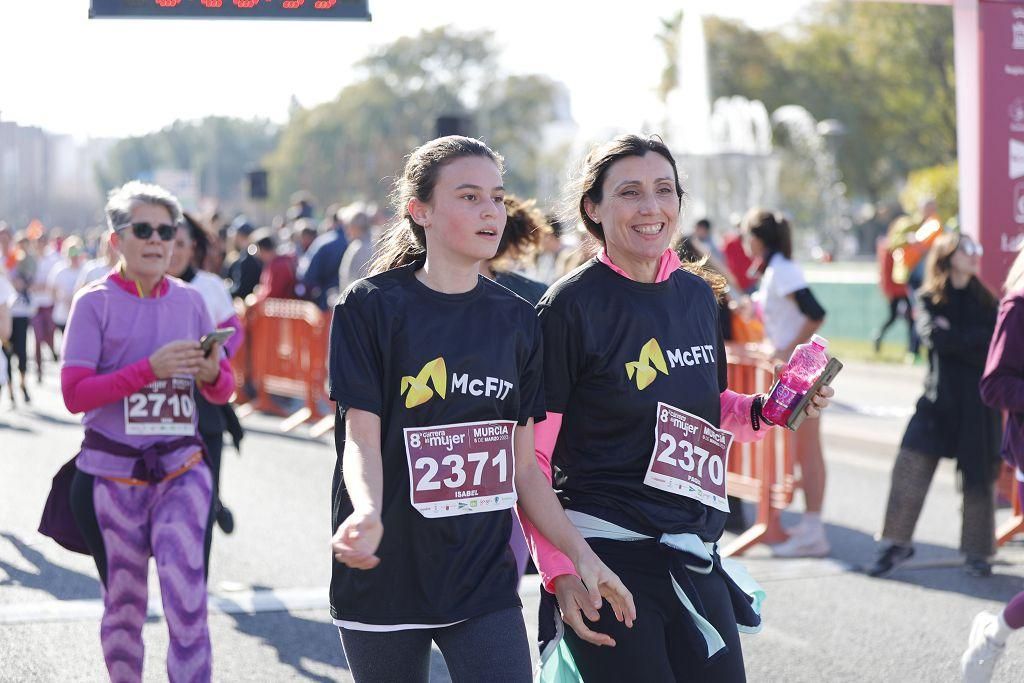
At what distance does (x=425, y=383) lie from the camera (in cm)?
324

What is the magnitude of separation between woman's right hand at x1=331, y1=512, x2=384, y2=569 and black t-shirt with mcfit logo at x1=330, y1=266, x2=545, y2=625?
0.83ft

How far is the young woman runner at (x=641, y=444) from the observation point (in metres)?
3.44

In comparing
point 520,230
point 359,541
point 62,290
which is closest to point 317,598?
point 520,230

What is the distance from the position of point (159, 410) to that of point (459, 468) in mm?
1791

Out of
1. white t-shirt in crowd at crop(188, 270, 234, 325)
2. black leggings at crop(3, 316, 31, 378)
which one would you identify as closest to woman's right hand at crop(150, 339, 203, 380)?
white t-shirt in crowd at crop(188, 270, 234, 325)

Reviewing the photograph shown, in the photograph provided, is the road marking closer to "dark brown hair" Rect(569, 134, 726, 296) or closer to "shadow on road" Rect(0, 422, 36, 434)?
"dark brown hair" Rect(569, 134, 726, 296)

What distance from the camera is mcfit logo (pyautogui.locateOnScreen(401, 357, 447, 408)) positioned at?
10.6ft

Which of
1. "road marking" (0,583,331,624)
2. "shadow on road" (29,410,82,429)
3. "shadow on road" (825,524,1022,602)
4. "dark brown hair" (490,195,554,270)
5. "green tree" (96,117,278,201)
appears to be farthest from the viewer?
"green tree" (96,117,278,201)

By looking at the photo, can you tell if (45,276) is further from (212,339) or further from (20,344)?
(212,339)

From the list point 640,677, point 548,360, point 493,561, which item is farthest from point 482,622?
point 548,360

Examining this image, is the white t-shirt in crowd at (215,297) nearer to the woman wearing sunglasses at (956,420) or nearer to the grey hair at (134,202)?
the grey hair at (134,202)

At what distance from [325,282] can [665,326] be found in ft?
37.0

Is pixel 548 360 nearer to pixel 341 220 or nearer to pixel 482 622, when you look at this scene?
pixel 482 622

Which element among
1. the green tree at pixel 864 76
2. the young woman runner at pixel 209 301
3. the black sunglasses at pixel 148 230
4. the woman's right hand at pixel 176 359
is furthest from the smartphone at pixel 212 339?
the green tree at pixel 864 76
